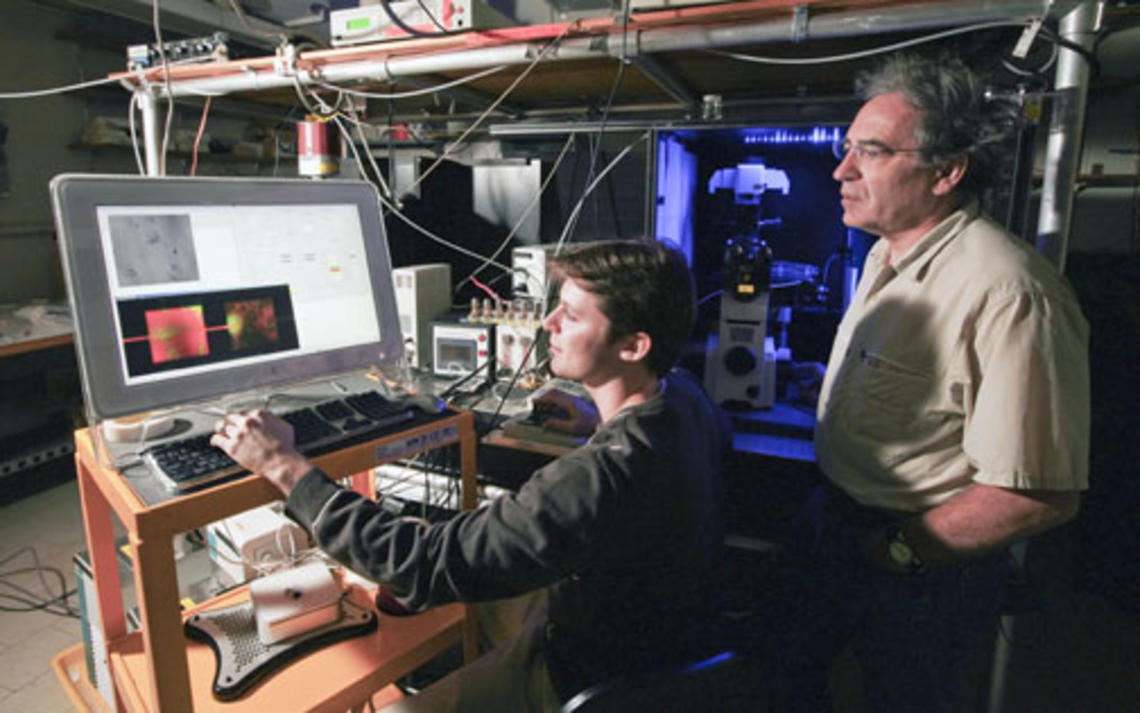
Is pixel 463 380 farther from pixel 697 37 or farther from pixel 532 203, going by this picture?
pixel 697 37

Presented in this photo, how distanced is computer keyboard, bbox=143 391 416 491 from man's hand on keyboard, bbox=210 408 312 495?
1.0 inches

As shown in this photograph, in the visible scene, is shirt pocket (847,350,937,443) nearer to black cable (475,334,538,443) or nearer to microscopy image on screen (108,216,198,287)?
black cable (475,334,538,443)

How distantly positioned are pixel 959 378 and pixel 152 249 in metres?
1.34

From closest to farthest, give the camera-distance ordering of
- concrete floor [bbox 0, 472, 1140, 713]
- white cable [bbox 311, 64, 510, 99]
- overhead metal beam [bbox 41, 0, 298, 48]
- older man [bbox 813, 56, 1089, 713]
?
1. older man [bbox 813, 56, 1089, 713]
2. white cable [bbox 311, 64, 510, 99]
3. concrete floor [bbox 0, 472, 1140, 713]
4. overhead metal beam [bbox 41, 0, 298, 48]

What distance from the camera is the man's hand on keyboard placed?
0.98 m

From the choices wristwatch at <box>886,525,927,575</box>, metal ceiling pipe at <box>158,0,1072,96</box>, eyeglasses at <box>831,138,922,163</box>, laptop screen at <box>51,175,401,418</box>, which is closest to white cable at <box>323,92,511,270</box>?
metal ceiling pipe at <box>158,0,1072,96</box>

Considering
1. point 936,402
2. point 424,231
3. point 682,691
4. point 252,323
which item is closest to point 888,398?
point 936,402

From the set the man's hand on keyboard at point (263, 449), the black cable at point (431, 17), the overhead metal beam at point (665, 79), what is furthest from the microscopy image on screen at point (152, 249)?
the overhead metal beam at point (665, 79)

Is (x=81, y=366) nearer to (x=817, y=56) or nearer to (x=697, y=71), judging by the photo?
(x=697, y=71)

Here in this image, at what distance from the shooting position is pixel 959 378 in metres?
1.08

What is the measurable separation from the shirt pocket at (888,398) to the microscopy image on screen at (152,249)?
4.02 feet

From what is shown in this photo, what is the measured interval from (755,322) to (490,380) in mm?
830

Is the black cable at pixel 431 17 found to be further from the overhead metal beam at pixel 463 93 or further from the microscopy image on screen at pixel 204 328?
the microscopy image on screen at pixel 204 328

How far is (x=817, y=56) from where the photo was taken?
61.6 inches
